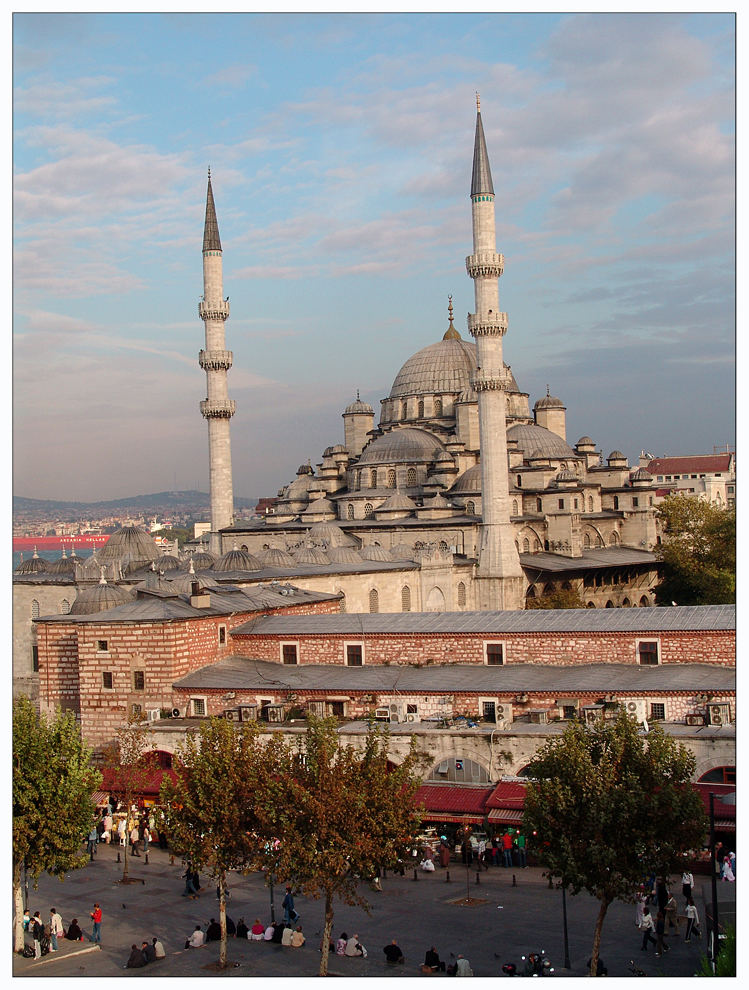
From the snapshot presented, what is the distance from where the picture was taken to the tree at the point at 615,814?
495 inches

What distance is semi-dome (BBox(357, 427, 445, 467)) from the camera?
54.1m

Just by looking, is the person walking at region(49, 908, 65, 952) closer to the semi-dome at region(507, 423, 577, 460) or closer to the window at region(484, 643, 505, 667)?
the window at region(484, 643, 505, 667)

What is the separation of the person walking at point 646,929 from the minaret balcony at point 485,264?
31328 millimetres

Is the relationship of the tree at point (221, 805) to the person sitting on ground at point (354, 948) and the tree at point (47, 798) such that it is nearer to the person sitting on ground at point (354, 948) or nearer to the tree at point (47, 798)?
the tree at point (47, 798)

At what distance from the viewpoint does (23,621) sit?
38500 mm

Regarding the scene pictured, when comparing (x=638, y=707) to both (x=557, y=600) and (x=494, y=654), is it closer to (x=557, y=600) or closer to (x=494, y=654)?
(x=494, y=654)

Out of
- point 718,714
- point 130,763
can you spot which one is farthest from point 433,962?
point 130,763

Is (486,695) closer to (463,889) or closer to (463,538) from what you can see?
(463,889)

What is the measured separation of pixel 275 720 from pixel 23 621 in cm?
1968

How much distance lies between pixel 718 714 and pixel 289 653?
935 centimetres

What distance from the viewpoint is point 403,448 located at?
179ft

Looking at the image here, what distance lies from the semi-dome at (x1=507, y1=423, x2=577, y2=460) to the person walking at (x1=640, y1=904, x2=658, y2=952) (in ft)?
133

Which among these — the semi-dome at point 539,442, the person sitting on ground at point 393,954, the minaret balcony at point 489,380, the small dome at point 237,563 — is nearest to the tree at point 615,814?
the person sitting on ground at point 393,954

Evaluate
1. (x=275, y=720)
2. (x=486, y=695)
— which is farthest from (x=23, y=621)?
(x=486, y=695)
